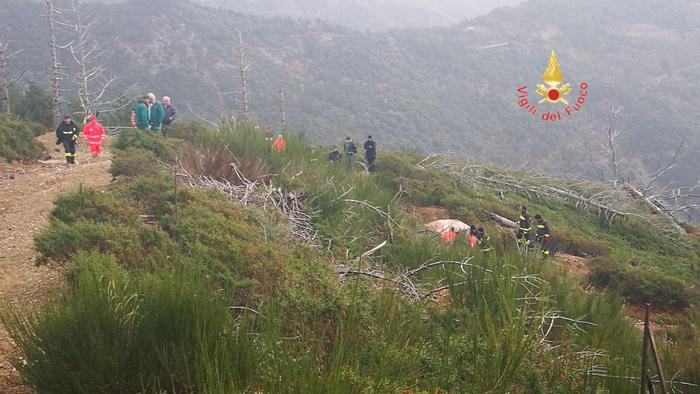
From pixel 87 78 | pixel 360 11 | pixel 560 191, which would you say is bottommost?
pixel 560 191

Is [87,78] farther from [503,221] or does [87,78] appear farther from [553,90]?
[553,90]

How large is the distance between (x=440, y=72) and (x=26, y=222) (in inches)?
1888

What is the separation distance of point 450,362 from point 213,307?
145 centimetres

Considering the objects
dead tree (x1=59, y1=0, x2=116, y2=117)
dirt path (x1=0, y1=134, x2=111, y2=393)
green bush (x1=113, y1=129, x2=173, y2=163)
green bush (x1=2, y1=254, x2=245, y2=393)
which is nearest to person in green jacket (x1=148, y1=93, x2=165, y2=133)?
dirt path (x1=0, y1=134, x2=111, y2=393)

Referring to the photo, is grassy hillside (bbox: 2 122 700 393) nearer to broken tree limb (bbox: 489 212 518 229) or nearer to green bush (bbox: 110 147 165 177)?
green bush (bbox: 110 147 165 177)

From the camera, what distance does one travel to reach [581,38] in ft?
185

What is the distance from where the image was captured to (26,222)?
6.91m

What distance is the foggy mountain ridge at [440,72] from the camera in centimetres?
4034

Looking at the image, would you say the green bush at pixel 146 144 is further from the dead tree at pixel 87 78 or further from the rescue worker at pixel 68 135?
the dead tree at pixel 87 78

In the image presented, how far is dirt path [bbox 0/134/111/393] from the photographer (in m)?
4.13

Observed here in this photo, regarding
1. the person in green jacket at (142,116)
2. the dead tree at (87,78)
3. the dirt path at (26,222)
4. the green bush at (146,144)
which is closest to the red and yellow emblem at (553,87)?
the green bush at (146,144)

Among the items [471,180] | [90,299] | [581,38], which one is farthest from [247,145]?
[581,38]

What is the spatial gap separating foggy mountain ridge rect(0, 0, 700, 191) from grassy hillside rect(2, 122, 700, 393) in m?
27.4

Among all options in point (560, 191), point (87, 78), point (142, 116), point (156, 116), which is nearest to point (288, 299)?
point (156, 116)
